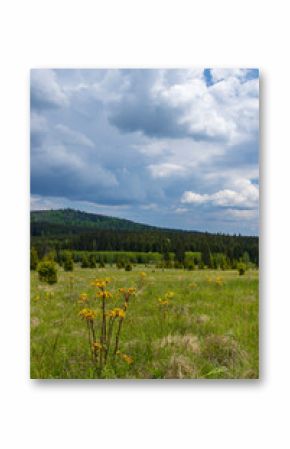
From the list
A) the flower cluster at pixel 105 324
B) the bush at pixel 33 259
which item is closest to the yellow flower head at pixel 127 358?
the flower cluster at pixel 105 324

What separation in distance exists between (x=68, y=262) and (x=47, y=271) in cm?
19

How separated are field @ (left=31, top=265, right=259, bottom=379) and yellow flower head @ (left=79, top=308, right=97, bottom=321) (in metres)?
0.06

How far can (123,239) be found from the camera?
14.0 feet

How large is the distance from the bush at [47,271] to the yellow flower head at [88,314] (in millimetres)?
363

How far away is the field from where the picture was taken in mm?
4027

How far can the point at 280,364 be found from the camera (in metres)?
4.09

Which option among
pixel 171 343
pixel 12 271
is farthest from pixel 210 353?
pixel 12 271

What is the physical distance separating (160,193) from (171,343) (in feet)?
4.06

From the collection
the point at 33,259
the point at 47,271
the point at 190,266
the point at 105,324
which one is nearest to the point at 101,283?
the point at 105,324

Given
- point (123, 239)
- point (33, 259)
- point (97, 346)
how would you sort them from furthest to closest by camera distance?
point (123, 239)
point (33, 259)
point (97, 346)

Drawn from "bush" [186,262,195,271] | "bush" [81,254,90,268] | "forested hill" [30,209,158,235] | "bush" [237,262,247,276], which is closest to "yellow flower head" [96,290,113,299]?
"bush" [81,254,90,268]

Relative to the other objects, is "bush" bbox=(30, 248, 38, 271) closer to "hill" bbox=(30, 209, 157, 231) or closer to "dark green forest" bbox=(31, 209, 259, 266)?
"dark green forest" bbox=(31, 209, 259, 266)

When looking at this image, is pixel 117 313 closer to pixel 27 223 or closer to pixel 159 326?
pixel 159 326

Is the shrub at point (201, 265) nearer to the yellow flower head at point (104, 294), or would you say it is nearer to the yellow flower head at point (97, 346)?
the yellow flower head at point (104, 294)
